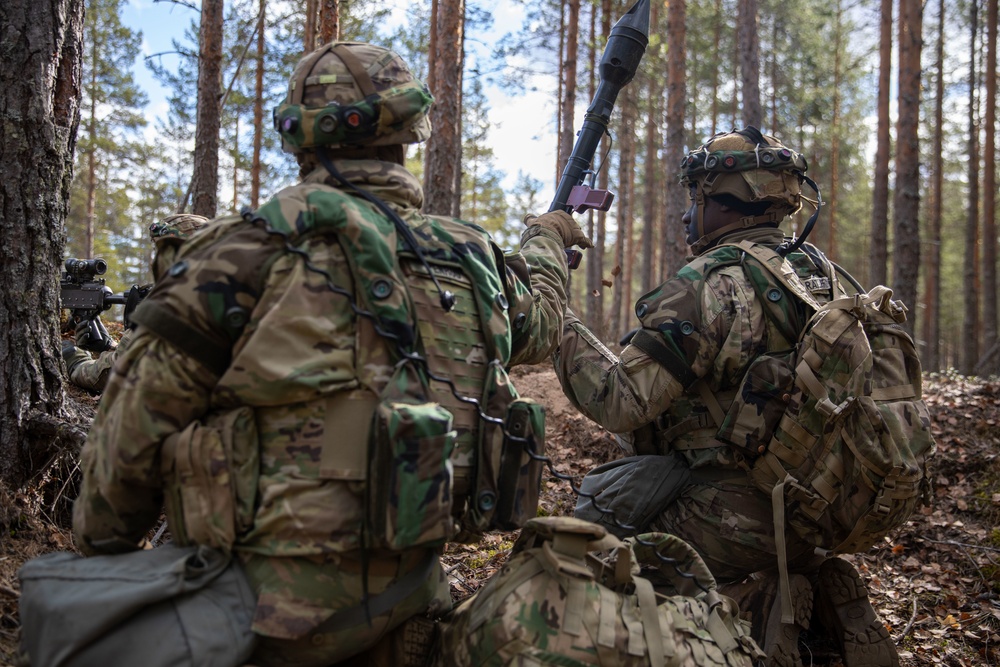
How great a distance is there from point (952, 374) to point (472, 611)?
13955 millimetres

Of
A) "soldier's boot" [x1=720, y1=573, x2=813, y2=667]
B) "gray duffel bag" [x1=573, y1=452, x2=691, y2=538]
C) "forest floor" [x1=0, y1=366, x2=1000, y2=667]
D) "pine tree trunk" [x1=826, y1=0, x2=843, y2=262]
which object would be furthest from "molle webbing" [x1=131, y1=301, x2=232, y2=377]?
"pine tree trunk" [x1=826, y1=0, x2=843, y2=262]

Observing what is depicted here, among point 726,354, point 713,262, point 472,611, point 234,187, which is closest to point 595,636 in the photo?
point 472,611

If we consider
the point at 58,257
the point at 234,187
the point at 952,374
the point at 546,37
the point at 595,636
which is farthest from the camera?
the point at 234,187

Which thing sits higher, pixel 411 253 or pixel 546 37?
pixel 546 37

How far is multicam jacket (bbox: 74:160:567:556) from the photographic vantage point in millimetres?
2457

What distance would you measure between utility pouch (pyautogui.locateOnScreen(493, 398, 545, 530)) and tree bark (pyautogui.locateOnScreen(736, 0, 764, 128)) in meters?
11.7

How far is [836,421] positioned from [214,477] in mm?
3009

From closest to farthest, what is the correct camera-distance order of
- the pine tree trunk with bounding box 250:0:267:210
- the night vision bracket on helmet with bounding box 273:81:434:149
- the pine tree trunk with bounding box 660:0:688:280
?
the night vision bracket on helmet with bounding box 273:81:434:149 < the pine tree trunk with bounding box 660:0:688:280 < the pine tree trunk with bounding box 250:0:267:210

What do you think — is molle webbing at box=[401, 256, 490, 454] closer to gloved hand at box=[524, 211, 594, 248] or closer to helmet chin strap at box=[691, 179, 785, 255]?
gloved hand at box=[524, 211, 594, 248]

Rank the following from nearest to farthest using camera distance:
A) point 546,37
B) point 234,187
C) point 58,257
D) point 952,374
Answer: point 58,257 → point 952,374 → point 546,37 → point 234,187

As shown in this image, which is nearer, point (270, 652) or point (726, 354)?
point (270, 652)

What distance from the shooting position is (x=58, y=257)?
412 cm

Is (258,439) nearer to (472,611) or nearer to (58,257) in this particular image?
(472,611)

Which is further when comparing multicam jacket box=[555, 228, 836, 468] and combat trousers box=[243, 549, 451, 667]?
multicam jacket box=[555, 228, 836, 468]
